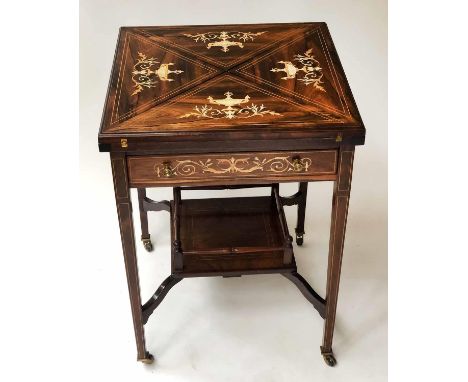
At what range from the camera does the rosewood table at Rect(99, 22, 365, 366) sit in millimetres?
2012

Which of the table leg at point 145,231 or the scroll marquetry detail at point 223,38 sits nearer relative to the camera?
the scroll marquetry detail at point 223,38

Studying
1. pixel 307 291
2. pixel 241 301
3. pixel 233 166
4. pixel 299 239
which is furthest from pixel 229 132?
pixel 299 239

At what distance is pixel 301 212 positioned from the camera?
9.59 ft

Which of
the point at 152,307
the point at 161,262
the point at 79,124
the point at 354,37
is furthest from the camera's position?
the point at 354,37

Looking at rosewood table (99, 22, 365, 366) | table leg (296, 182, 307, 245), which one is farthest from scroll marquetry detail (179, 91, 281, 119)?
table leg (296, 182, 307, 245)

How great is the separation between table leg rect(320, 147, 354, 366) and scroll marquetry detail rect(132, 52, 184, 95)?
0.66 meters

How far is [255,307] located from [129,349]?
53 cm

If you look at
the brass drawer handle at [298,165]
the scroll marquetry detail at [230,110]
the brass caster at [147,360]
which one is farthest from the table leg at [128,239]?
the brass drawer handle at [298,165]

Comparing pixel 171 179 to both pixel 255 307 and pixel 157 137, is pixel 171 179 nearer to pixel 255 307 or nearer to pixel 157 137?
pixel 157 137

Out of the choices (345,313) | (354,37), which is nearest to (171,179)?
(345,313)

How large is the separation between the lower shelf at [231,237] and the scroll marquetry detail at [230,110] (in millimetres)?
538

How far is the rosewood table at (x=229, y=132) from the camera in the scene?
201cm

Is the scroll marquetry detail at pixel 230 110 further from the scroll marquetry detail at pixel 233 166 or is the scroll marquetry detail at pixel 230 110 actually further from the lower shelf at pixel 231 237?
the lower shelf at pixel 231 237

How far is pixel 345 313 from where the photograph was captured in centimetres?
272
